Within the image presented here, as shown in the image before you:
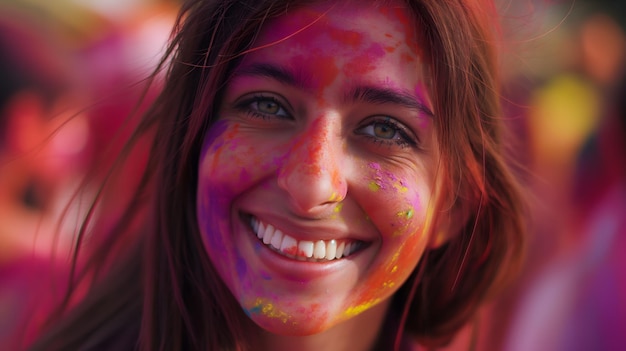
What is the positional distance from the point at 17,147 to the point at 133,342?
47.1 inches

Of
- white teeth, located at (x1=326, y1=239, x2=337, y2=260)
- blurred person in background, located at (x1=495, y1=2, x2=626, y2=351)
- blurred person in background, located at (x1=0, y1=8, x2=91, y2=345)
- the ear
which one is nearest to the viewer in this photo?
white teeth, located at (x1=326, y1=239, x2=337, y2=260)

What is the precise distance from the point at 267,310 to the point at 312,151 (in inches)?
11.9

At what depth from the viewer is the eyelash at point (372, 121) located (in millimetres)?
1153

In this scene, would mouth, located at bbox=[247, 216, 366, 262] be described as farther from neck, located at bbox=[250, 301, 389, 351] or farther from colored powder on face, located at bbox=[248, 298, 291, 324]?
neck, located at bbox=[250, 301, 389, 351]

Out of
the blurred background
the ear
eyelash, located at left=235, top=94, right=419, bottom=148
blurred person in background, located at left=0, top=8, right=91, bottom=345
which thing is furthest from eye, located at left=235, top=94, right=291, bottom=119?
the ear

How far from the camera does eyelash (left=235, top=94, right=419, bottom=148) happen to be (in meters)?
1.15

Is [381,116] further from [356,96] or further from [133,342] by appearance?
[133,342]

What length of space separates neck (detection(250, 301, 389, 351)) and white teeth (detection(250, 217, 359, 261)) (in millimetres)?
258

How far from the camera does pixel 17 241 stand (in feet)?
7.37

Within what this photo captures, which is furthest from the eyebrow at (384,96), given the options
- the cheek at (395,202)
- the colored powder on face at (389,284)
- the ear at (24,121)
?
the ear at (24,121)

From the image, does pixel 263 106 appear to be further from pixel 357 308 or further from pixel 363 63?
pixel 357 308

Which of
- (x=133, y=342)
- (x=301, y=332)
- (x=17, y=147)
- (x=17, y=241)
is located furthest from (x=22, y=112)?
(x=301, y=332)

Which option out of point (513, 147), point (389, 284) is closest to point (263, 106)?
point (389, 284)

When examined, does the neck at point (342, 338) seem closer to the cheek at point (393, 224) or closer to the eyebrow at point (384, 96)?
the cheek at point (393, 224)
